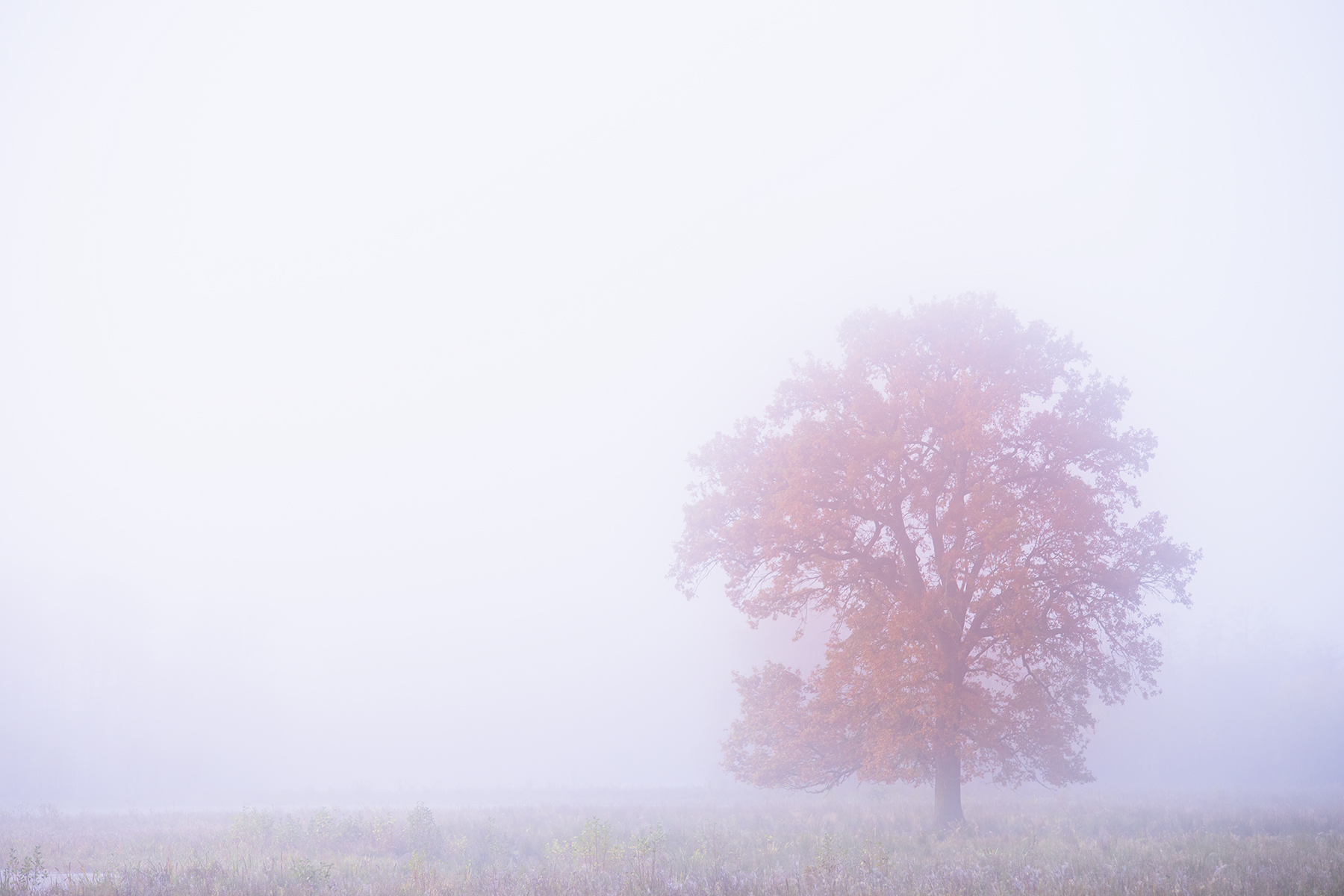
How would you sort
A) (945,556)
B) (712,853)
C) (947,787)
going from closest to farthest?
(712,853) < (945,556) < (947,787)

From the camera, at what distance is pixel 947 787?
1564cm

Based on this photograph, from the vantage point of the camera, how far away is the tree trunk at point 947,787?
15.5 metres

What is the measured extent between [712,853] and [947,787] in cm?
654

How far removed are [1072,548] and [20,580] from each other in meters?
87.0

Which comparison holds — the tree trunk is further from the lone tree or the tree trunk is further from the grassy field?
the grassy field

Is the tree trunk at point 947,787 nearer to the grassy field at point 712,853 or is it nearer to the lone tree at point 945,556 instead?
the lone tree at point 945,556

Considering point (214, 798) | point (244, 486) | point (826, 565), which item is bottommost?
point (214, 798)

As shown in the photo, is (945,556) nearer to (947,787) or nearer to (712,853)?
(947,787)

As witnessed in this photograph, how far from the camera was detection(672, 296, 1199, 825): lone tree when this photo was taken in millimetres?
14594

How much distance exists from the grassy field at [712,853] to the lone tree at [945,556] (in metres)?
1.93

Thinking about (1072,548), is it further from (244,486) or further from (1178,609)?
(244,486)

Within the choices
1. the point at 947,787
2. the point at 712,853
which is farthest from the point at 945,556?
the point at 712,853

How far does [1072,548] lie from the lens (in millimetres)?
14727

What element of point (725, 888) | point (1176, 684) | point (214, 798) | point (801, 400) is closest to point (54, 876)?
point (725, 888)
